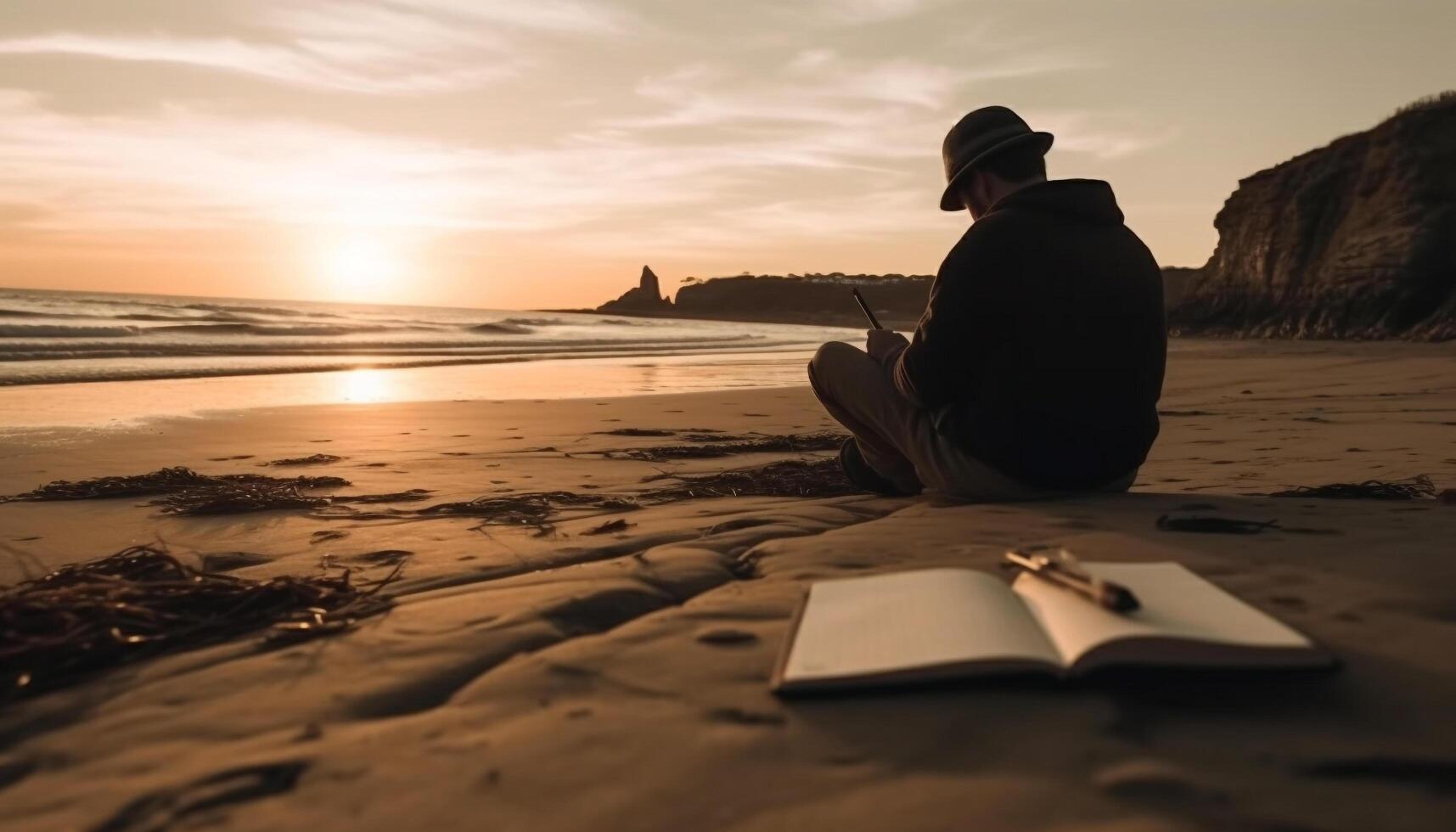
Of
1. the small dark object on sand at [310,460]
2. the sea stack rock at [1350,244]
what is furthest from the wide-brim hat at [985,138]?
the sea stack rock at [1350,244]

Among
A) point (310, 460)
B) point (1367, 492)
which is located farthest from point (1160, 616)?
point (310, 460)

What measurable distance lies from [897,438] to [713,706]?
7.93 ft

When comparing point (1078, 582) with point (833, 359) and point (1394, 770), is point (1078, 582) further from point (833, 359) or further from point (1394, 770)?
point (833, 359)

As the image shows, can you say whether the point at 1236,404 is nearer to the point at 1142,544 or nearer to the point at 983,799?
the point at 1142,544

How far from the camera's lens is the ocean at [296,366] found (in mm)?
10441

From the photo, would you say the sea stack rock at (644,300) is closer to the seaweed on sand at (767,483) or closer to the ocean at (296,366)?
the ocean at (296,366)

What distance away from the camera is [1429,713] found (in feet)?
5.10

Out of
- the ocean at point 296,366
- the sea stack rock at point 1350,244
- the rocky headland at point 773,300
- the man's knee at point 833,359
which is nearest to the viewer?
the man's knee at point 833,359

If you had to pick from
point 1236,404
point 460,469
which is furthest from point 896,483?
point 1236,404

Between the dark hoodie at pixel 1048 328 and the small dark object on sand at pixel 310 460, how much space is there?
379 centimetres

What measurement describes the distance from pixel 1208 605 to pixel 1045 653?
39 centimetres

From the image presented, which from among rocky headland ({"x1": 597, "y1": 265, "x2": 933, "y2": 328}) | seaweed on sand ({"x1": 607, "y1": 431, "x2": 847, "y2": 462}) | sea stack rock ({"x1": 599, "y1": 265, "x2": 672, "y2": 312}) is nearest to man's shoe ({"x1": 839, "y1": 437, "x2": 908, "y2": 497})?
seaweed on sand ({"x1": 607, "y1": 431, "x2": 847, "y2": 462})

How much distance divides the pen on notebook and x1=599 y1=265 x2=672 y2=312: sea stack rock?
96235mm

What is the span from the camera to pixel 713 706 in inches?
68.5
